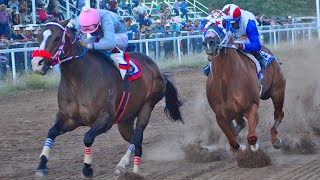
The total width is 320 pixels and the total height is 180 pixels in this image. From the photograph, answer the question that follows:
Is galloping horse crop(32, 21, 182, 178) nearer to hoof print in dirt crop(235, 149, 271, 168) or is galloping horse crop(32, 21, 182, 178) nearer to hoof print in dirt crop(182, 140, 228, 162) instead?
hoof print in dirt crop(182, 140, 228, 162)

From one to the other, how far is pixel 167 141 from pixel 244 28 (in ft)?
7.57

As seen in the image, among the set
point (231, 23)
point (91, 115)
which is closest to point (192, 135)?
point (231, 23)

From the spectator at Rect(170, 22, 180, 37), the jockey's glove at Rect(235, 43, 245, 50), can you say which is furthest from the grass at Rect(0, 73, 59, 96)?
the jockey's glove at Rect(235, 43, 245, 50)

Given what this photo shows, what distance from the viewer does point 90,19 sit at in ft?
25.9

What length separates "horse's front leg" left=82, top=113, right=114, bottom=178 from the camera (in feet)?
24.2

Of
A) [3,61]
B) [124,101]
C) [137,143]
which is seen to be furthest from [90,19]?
[3,61]

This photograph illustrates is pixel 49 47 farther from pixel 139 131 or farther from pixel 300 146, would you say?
pixel 300 146

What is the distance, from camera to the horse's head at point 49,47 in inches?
281

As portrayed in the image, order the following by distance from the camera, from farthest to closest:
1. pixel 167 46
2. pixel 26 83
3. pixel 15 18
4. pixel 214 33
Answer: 1. pixel 167 46
2. pixel 15 18
3. pixel 26 83
4. pixel 214 33

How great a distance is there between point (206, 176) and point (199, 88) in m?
9.45

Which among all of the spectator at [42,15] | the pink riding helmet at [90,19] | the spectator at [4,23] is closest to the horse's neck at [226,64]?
the pink riding helmet at [90,19]

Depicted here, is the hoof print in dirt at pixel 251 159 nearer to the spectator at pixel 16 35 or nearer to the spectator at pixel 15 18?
the spectator at pixel 16 35

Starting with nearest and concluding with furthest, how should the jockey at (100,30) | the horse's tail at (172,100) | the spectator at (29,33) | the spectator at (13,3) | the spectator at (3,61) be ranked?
the jockey at (100,30)
the horse's tail at (172,100)
the spectator at (3,61)
the spectator at (29,33)
the spectator at (13,3)

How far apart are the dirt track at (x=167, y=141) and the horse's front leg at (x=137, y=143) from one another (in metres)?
0.19
